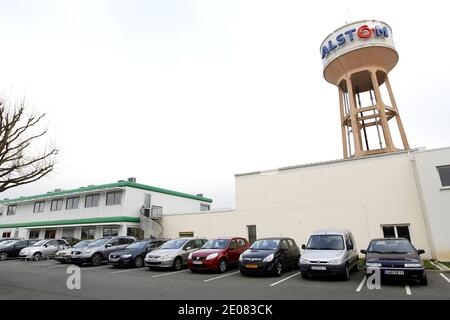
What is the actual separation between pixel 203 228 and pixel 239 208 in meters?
4.01

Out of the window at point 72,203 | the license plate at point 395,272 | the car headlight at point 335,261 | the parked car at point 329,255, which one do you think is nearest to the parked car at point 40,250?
the window at point 72,203

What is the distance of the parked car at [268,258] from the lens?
11125 millimetres

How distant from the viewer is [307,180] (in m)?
18.8

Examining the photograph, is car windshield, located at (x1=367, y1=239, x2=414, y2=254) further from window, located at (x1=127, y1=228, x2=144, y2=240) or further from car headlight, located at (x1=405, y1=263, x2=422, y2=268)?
window, located at (x1=127, y1=228, x2=144, y2=240)

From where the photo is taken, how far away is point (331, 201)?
17719 mm

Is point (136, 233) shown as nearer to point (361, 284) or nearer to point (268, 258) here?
point (268, 258)

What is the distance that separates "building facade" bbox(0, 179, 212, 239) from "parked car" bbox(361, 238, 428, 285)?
786 inches

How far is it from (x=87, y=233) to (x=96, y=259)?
15.8m

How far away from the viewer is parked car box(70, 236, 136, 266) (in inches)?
640

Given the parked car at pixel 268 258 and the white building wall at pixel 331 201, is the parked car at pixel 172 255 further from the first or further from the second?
the white building wall at pixel 331 201

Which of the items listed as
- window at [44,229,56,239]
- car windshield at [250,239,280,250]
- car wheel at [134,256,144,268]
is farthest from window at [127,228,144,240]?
car windshield at [250,239,280,250]

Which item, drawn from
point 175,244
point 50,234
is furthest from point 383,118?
point 50,234
